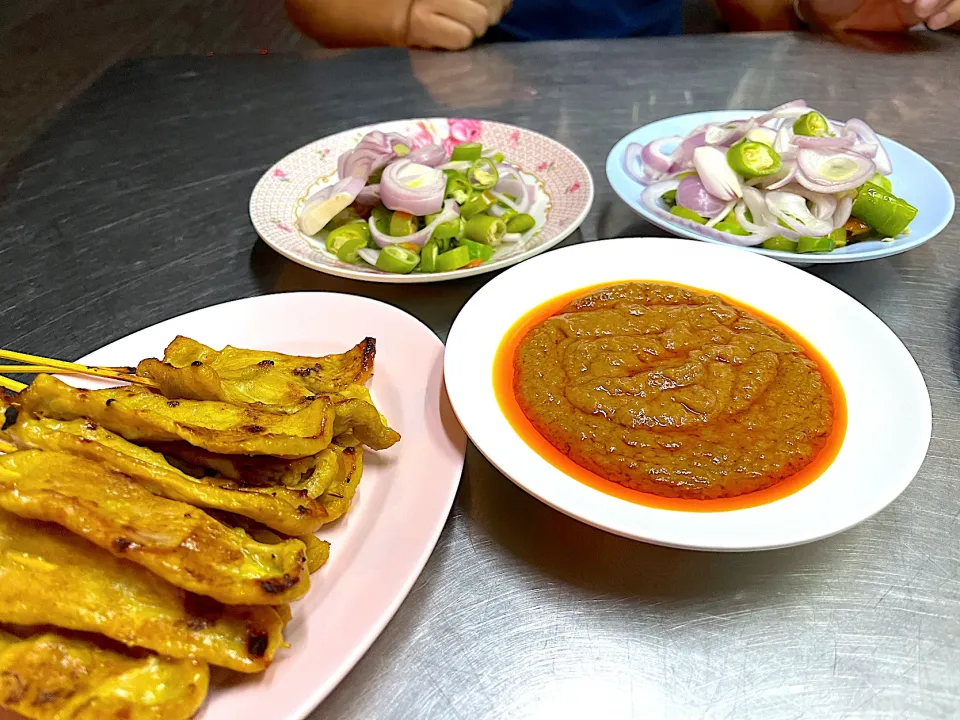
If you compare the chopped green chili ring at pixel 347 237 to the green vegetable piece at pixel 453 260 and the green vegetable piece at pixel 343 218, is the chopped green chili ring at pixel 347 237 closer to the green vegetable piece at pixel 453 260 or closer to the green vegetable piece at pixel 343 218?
the green vegetable piece at pixel 343 218

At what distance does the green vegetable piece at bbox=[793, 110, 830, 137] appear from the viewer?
2221 mm

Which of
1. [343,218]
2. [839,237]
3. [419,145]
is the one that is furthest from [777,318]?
[419,145]

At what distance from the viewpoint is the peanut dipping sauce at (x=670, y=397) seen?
1.29 metres

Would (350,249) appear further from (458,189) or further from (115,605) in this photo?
(115,605)

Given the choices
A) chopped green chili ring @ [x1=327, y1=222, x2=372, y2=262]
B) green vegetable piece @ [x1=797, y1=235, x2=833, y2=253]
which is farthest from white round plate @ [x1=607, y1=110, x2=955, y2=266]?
chopped green chili ring @ [x1=327, y1=222, x2=372, y2=262]

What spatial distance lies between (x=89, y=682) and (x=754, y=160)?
6.78ft

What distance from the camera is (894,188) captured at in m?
2.24

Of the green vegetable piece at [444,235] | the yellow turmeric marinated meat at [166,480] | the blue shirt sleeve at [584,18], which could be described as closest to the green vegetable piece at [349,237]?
the green vegetable piece at [444,235]

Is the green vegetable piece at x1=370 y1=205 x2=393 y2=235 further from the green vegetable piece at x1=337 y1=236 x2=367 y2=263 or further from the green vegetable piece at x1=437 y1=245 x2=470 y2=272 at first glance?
the green vegetable piece at x1=437 y1=245 x2=470 y2=272

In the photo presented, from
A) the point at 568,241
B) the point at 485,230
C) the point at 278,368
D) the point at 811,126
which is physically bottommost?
the point at 568,241

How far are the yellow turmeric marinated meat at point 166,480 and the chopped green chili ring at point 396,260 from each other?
37.5 inches

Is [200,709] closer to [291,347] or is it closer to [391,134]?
[291,347]

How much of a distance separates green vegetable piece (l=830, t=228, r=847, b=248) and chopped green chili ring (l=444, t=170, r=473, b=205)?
3.48 feet

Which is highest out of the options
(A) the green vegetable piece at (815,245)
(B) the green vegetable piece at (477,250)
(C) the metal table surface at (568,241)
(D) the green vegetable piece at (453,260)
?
(A) the green vegetable piece at (815,245)
